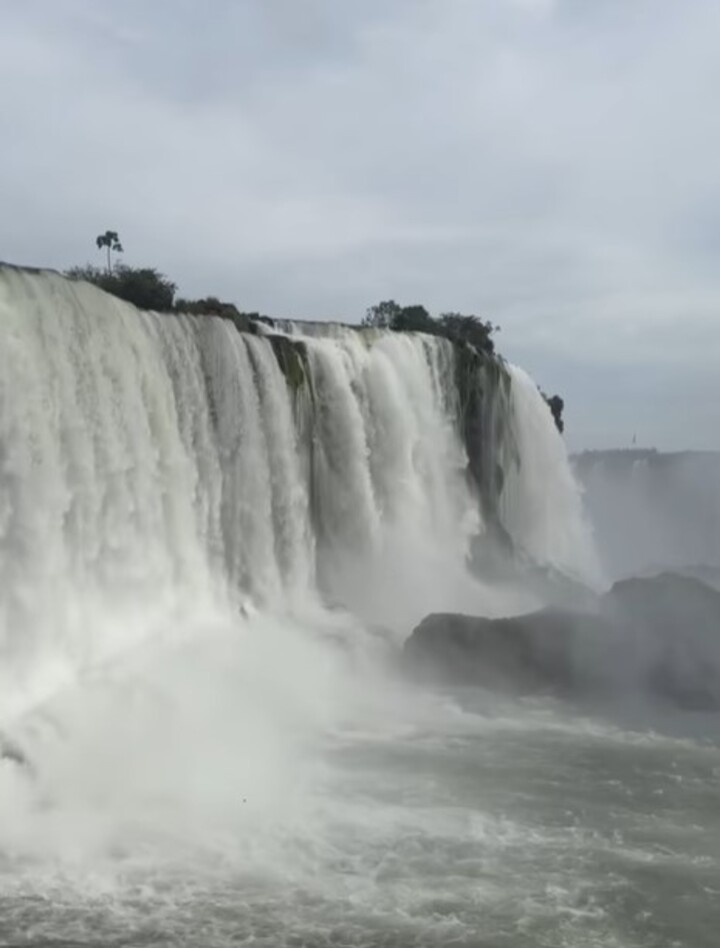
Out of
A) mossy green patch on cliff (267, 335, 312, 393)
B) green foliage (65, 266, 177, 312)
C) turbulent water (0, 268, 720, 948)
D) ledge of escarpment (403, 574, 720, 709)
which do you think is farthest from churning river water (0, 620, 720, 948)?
green foliage (65, 266, 177, 312)

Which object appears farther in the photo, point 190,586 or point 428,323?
→ point 428,323

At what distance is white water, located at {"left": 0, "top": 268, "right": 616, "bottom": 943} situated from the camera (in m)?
8.74

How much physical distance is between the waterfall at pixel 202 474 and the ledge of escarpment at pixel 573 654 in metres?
2.70

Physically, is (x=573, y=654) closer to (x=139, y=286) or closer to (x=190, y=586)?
(x=190, y=586)

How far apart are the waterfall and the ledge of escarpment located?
270 cm

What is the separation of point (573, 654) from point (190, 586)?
503cm

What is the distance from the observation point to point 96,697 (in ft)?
36.1

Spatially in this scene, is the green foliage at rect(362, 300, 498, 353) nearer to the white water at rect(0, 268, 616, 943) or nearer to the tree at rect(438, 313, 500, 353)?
the tree at rect(438, 313, 500, 353)

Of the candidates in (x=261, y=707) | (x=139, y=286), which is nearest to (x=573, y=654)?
(x=261, y=707)

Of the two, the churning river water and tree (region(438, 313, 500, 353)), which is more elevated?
tree (region(438, 313, 500, 353))

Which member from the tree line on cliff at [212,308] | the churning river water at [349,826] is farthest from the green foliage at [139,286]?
the churning river water at [349,826]

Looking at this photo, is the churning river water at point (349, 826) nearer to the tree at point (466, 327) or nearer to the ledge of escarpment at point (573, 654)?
the ledge of escarpment at point (573, 654)

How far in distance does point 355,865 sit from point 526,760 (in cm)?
328

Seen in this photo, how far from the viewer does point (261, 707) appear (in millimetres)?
12273
